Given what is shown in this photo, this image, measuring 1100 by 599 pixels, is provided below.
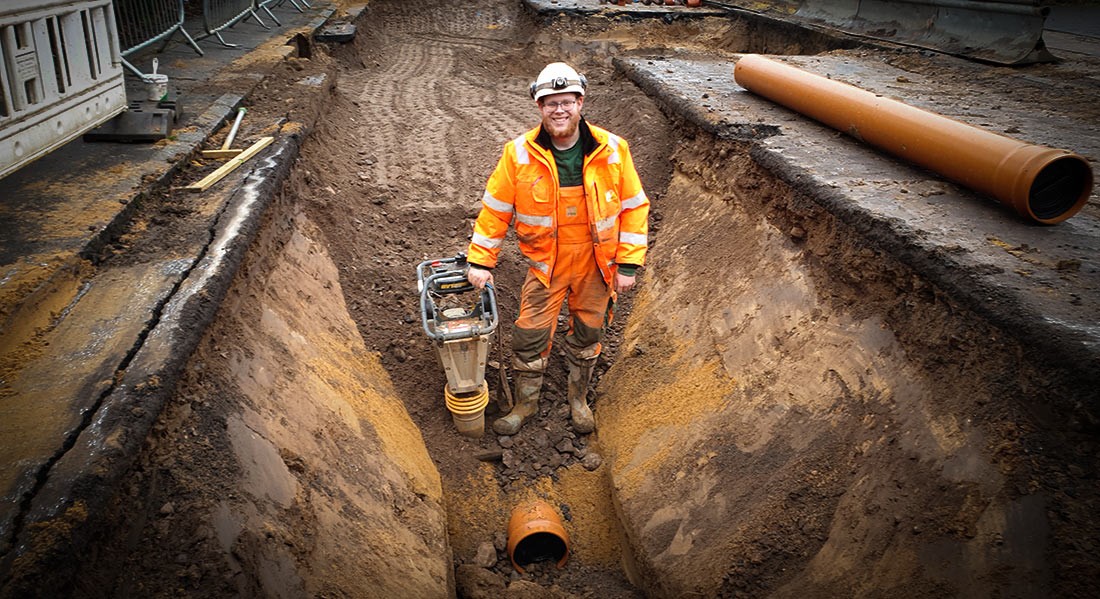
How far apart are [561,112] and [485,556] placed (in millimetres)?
2509

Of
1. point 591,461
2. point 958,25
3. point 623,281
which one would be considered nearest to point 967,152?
point 623,281

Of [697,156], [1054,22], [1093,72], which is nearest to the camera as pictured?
[697,156]

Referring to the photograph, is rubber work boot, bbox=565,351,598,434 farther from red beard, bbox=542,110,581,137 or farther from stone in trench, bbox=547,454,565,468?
red beard, bbox=542,110,581,137

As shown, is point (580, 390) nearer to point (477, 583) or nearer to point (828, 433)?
point (477, 583)

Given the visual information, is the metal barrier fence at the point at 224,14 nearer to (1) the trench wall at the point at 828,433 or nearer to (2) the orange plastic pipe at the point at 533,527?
(1) the trench wall at the point at 828,433

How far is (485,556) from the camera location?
3.67 metres

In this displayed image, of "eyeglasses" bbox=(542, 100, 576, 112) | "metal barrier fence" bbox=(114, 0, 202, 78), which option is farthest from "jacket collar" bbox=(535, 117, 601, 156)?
"metal barrier fence" bbox=(114, 0, 202, 78)

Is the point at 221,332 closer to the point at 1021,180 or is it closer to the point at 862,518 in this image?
the point at 862,518

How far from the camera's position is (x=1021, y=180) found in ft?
10.5

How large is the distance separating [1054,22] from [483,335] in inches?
433

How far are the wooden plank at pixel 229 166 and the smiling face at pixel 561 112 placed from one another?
7.70ft

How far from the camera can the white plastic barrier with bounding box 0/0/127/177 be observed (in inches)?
127

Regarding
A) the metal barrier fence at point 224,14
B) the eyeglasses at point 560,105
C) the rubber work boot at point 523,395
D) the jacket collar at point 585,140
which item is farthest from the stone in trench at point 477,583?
the metal barrier fence at point 224,14

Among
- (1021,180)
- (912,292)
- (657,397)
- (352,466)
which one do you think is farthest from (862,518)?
(352,466)
